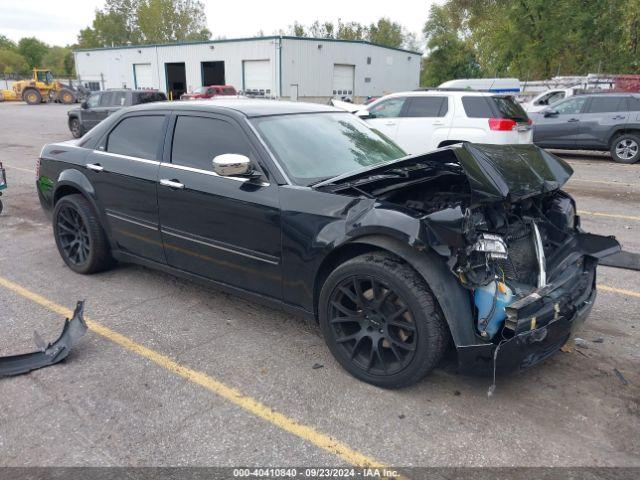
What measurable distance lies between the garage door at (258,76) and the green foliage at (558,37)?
1405cm

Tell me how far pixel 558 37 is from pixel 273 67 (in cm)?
1823

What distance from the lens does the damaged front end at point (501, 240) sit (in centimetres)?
277

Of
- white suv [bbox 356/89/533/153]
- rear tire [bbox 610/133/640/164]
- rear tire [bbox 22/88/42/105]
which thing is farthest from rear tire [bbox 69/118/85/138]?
rear tire [bbox 22/88/42/105]

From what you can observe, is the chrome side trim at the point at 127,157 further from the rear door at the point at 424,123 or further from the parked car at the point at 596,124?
the parked car at the point at 596,124

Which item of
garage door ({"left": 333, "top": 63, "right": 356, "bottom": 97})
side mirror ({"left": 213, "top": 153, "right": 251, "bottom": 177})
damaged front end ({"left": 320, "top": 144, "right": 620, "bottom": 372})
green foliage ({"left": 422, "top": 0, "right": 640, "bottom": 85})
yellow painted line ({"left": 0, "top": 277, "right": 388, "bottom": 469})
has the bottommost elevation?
yellow painted line ({"left": 0, "top": 277, "right": 388, "bottom": 469})

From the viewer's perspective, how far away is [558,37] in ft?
85.4

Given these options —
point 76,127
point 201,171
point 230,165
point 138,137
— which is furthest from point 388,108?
point 76,127

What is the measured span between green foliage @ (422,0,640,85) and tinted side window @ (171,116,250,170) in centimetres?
2395

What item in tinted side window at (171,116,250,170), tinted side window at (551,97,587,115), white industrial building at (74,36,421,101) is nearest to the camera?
tinted side window at (171,116,250,170)

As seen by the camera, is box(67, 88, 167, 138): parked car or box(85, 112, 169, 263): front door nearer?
box(85, 112, 169, 263): front door

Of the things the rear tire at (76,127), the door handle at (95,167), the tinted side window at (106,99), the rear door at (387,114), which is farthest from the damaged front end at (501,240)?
the rear tire at (76,127)

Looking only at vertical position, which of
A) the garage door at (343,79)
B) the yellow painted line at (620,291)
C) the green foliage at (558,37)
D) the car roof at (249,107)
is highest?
the green foliage at (558,37)

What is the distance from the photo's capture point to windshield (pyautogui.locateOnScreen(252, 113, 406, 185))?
369cm

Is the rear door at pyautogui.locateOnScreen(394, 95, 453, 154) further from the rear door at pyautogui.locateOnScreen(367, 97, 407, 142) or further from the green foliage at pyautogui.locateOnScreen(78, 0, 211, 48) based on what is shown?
the green foliage at pyautogui.locateOnScreen(78, 0, 211, 48)
